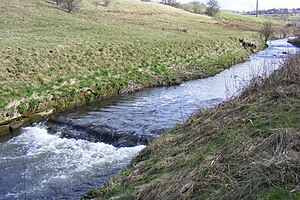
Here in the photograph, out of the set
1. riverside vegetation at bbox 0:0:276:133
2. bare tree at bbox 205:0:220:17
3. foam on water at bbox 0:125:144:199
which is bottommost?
foam on water at bbox 0:125:144:199

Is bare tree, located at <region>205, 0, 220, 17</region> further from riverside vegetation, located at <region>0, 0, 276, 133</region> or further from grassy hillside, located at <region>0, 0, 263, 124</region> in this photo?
grassy hillside, located at <region>0, 0, 263, 124</region>

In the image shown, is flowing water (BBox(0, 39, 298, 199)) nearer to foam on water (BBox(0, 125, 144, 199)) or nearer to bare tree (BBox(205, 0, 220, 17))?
foam on water (BBox(0, 125, 144, 199))

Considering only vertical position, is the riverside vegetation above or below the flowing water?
above

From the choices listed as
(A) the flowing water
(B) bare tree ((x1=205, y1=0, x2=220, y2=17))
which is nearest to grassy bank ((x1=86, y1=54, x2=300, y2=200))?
(A) the flowing water

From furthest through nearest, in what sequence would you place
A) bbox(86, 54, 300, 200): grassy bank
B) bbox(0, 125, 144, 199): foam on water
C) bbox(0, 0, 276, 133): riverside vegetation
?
bbox(0, 0, 276, 133): riverside vegetation, bbox(0, 125, 144, 199): foam on water, bbox(86, 54, 300, 200): grassy bank

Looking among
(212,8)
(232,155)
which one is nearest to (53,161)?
(232,155)

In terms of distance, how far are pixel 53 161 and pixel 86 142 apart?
204cm

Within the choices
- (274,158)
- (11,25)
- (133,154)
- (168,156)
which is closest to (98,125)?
(133,154)

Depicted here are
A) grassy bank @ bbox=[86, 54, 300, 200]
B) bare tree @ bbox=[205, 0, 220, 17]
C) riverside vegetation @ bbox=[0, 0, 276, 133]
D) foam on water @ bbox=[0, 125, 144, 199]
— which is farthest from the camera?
bare tree @ bbox=[205, 0, 220, 17]

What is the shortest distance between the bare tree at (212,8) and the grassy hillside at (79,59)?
49.0m

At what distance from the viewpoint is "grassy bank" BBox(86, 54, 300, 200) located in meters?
5.77

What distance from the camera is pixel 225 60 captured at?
110 feet

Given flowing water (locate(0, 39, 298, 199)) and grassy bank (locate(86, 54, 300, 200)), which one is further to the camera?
flowing water (locate(0, 39, 298, 199))

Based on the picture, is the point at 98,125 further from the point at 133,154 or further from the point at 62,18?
the point at 62,18
